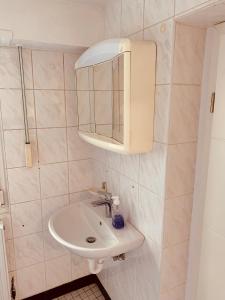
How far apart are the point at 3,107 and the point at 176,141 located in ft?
3.58

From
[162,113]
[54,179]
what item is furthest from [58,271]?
[162,113]

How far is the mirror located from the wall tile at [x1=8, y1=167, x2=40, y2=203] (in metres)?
0.48

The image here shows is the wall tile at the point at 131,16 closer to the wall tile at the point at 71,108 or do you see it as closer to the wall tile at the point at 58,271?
the wall tile at the point at 71,108

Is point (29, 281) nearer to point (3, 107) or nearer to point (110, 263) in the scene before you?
point (110, 263)

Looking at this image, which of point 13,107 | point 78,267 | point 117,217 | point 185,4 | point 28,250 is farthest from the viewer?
point 78,267

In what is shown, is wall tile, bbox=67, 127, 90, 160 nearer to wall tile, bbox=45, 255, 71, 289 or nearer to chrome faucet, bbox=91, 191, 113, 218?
chrome faucet, bbox=91, 191, 113, 218

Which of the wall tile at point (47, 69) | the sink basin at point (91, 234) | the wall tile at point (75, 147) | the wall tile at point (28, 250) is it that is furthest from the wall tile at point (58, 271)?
the wall tile at point (47, 69)

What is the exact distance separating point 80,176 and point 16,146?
53 cm

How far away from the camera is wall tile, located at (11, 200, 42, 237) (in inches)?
64.9

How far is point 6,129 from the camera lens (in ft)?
5.02

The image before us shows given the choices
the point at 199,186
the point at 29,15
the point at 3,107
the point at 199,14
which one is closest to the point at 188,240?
the point at 199,186

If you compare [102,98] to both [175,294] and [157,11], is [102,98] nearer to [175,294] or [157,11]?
[157,11]

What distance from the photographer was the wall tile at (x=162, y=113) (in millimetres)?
1065

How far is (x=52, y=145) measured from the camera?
1.70 m
